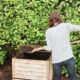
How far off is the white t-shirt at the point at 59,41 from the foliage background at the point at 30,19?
132 cm

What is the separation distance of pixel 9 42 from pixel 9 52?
1.11 feet

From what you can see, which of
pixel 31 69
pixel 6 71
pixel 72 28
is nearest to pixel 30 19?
pixel 6 71

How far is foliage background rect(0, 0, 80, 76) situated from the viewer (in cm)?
714

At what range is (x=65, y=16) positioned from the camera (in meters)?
7.20

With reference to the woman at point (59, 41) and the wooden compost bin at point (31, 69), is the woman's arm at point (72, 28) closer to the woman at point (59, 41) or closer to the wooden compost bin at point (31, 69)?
the woman at point (59, 41)

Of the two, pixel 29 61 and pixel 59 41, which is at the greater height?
pixel 59 41

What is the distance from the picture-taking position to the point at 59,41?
5.72 meters

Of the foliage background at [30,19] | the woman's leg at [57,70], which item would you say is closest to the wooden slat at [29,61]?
the woman's leg at [57,70]

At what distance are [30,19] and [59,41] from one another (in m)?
1.62

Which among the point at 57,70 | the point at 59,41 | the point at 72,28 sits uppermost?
the point at 72,28

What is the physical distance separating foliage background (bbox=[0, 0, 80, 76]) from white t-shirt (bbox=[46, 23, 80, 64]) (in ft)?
4.34

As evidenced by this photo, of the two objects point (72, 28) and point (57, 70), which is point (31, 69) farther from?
point (72, 28)

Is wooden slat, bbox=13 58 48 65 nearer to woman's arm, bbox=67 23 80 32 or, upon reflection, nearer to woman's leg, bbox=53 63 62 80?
woman's leg, bbox=53 63 62 80

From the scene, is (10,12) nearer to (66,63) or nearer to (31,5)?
(31,5)
